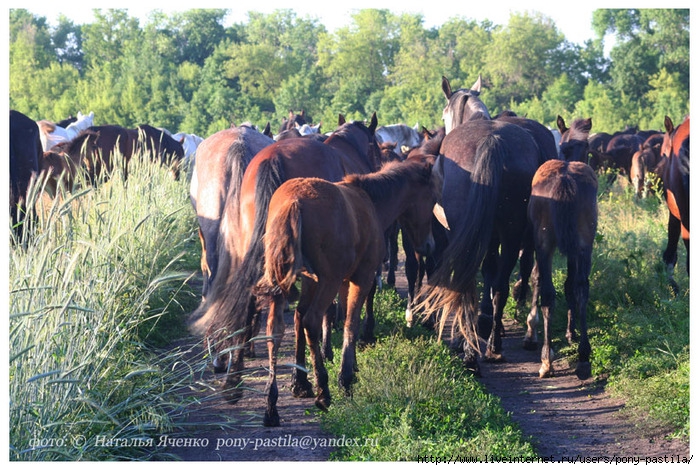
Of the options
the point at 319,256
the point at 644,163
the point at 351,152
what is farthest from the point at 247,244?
the point at 644,163

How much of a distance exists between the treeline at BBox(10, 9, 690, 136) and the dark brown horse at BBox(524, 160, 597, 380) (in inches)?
930

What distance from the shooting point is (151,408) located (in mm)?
4840

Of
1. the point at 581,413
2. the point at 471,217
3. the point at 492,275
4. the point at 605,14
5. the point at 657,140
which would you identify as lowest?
the point at 581,413

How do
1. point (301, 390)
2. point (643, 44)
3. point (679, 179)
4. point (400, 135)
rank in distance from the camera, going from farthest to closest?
point (643, 44), point (400, 135), point (679, 179), point (301, 390)

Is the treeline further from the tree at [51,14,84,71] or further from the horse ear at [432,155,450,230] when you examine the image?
the horse ear at [432,155,450,230]

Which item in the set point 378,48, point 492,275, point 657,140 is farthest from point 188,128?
point 492,275

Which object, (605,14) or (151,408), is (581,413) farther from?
(605,14)

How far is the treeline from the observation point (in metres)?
34.2

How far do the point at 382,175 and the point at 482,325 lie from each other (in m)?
1.88

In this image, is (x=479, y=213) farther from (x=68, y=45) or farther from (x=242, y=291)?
(x=68, y=45)

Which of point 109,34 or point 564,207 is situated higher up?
point 109,34

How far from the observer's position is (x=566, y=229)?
22.1ft

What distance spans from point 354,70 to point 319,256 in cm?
2927

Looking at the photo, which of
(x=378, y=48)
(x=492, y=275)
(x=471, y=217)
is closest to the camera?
(x=471, y=217)
